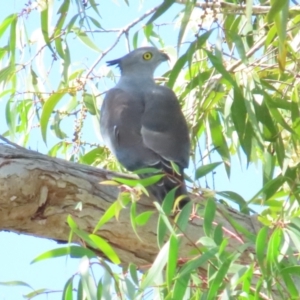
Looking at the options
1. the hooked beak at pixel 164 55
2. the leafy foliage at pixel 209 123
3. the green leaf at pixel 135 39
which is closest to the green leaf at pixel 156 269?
the leafy foliage at pixel 209 123

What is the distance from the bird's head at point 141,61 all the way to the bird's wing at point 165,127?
1.63 ft

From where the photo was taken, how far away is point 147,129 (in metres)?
3.55

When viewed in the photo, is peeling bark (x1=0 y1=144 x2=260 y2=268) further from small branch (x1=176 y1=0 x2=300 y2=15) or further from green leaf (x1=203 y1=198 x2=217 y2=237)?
small branch (x1=176 y1=0 x2=300 y2=15)

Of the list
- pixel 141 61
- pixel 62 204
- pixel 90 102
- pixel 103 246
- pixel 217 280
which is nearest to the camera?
pixel 217 280

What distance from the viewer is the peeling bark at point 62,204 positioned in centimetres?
276

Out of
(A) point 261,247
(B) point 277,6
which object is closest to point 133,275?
(A) point 261,247

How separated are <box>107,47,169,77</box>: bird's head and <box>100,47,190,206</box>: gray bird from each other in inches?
8.5

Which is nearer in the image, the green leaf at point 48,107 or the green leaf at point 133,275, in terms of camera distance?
the green leaf at point 133,275

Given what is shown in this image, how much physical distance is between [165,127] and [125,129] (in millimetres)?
156

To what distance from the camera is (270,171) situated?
3143 millimetres

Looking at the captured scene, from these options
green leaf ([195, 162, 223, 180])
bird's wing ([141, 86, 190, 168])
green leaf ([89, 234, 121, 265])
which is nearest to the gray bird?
bird's wing ([141, 86, 190, 168])

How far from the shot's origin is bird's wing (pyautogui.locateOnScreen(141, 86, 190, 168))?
3.38m

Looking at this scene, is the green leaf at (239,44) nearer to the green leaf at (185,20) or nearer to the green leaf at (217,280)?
the green leaf at (185,20)

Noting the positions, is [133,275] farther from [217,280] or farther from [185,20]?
[185,20]
